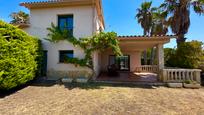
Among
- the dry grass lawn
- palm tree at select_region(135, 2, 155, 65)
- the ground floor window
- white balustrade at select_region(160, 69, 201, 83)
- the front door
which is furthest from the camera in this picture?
palm tree at select_region(135, 2, 155, 65)

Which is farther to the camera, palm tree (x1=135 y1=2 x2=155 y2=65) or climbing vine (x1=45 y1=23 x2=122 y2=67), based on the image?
palm tree (x1=135 y1=2 x2=155 y2=65)

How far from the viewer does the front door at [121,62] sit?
21.7 meters

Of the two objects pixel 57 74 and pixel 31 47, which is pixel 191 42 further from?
pixel 31 47

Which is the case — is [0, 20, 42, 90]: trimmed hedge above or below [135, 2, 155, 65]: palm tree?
below

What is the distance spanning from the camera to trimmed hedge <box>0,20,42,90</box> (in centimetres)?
782

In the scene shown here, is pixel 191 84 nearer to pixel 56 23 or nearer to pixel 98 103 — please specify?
pixel 98 103

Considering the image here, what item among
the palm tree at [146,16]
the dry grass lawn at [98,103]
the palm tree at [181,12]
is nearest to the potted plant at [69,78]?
the dry grass lawn at [98,103]

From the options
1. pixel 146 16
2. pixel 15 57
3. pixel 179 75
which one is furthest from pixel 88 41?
pixel 146 16

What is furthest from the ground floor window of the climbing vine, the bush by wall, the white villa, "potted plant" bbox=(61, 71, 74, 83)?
the bush by wall

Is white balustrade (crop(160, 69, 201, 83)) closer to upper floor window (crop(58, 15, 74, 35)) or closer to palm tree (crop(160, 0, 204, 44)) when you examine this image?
palm tree (crop(160, 0, 204, 44))

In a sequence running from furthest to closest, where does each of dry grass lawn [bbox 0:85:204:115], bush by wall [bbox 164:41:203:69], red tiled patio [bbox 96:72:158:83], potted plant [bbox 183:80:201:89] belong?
bush by wall [bbox 164:41:203:69]
red tiled patio [bbox 96:72:158:83]
potted plant [bbox 183:80:201:89]
dry grass lawn [bbox 0:85:204:115]

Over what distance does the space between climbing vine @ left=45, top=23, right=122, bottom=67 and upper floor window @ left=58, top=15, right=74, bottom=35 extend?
49 cm

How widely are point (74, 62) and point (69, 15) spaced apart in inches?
167

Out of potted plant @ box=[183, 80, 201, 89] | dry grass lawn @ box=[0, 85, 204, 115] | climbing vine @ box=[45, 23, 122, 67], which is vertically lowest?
dry grass lawn @ box=[0, 85, 204, 115]
